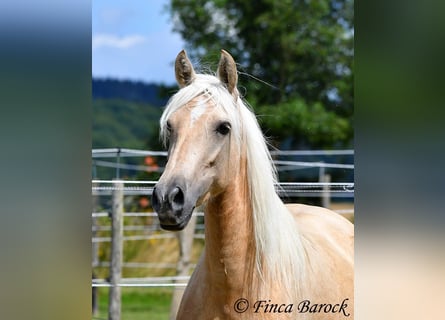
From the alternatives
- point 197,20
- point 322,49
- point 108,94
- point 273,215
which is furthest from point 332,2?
point 273,215

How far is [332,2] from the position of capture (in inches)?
351

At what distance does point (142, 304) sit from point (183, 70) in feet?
19.0

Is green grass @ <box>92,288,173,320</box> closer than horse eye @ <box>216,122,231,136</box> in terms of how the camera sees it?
No

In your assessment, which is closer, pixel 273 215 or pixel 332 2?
pixel 273 215

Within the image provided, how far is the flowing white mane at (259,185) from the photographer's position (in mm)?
2230

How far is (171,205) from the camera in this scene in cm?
194

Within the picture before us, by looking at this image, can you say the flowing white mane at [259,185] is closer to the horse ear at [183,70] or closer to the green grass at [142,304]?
the horse ear at [183,70]

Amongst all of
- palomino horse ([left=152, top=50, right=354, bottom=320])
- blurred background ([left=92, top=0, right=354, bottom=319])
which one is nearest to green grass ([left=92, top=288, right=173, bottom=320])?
blurred background ([left=92, top=0, right=354, bottom=319])

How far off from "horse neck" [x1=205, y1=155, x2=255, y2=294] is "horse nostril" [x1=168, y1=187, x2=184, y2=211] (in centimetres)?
30

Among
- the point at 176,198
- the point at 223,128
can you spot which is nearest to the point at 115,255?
the point at 223,128

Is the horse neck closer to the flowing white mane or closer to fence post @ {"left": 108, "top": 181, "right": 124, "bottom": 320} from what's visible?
the flowing white mane

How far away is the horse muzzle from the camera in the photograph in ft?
6.33
